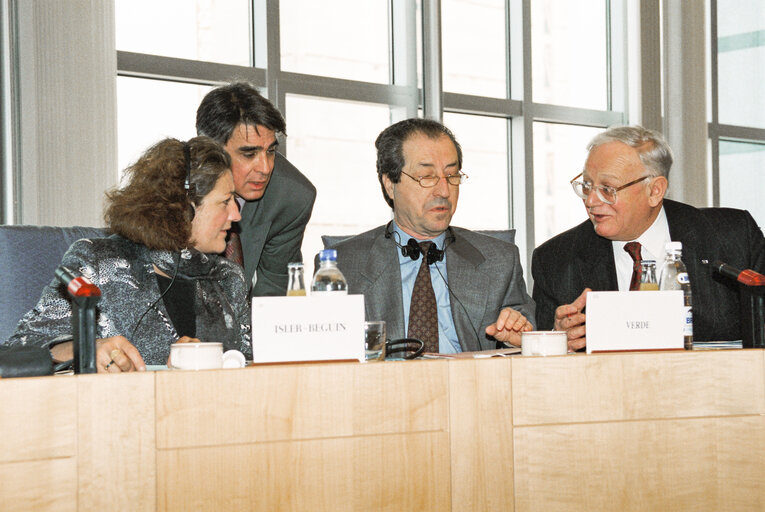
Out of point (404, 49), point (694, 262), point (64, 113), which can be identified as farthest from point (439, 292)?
point (404, 49)

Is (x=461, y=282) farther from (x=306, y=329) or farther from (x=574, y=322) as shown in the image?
(x=306, y=329)

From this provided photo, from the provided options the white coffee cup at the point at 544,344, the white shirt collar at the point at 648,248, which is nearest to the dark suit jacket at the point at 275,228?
the white shirt collar at the point at 648,248

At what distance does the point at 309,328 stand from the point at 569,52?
4773 mm

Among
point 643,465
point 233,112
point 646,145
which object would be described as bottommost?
point 643,465

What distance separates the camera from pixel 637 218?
2.48 m

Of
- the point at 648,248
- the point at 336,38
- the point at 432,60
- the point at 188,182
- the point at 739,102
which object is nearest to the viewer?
the point at 188,182

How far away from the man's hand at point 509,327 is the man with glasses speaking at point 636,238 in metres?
0.42

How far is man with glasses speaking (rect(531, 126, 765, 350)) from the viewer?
7.90 ft

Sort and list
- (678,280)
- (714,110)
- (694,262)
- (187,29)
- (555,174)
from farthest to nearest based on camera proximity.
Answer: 1. (714,110)
2. (555,174)
3. (187,29)
4. (694,262)
5. (678,280)

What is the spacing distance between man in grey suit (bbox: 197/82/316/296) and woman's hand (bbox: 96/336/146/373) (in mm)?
1219

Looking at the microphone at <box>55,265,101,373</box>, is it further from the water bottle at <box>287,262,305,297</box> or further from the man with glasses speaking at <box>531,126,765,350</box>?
the man with glasses speaking at <box>531,126,765,350</box>

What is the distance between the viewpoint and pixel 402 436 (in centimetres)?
123

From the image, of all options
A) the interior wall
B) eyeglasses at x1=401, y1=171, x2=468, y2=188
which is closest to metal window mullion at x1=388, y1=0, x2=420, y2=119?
the interior wall

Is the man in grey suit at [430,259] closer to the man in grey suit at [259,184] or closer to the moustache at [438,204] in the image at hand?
the moustache at [438,204]
